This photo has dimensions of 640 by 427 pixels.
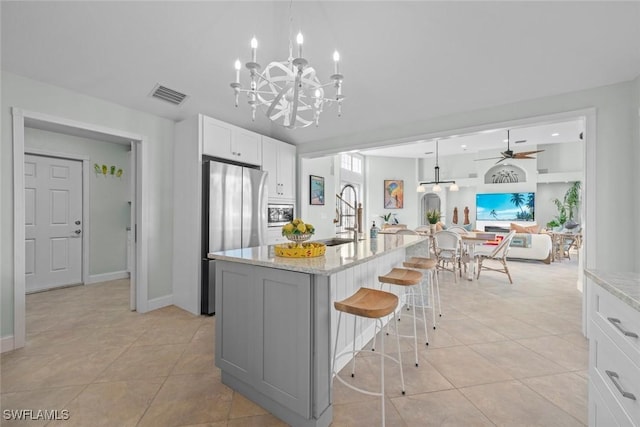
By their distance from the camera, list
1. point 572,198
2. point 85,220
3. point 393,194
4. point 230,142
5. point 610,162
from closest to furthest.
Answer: point 610,162 < point 230,142 < point 85,220 < point 572,198 < point 393,194

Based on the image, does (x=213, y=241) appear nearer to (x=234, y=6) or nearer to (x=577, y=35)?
(x=234, y=6)

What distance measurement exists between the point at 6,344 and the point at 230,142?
2.78 meters

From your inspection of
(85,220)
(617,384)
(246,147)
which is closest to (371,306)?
(617,384)

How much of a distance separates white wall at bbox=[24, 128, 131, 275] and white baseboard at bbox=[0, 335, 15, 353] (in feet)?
7.87

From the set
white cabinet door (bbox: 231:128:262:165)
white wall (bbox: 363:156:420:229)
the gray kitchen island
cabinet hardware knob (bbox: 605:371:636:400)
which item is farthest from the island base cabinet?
white wall (bbox: 363:156:420:229)

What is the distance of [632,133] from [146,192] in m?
4.98

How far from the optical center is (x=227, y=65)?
2.98m

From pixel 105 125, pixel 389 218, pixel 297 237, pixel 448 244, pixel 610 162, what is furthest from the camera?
pixel 389 218

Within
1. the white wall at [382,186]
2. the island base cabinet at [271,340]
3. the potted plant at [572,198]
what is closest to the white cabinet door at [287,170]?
the island base cabinet at [271,340]

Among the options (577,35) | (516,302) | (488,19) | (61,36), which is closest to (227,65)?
(61,36)

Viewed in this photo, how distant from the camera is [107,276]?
15.5 ft

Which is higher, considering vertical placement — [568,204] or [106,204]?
[568,204]

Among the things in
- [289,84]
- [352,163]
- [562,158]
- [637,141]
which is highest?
[562,158]

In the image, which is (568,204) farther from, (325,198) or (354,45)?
(354,45)
